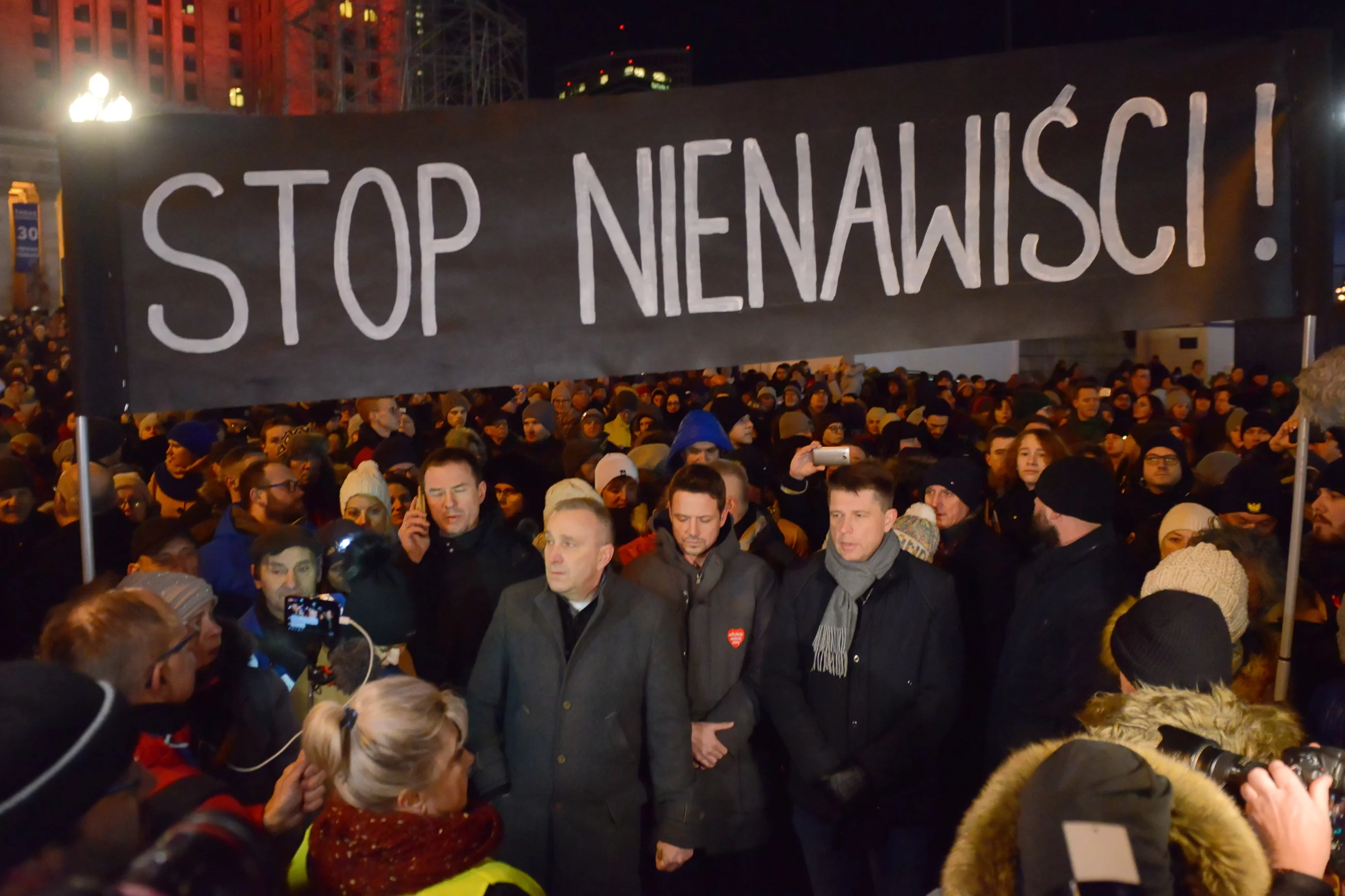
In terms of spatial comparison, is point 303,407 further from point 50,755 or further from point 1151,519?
point 50,755

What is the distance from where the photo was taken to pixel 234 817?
4.43ft

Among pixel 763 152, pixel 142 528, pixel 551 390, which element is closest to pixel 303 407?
pixel 551 390

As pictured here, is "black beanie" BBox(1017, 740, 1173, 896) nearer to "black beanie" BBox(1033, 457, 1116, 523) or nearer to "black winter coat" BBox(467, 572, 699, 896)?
"black winter coat" BBox(467, 572, 699, 896)

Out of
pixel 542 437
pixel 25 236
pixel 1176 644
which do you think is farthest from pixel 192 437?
pixel 25 236

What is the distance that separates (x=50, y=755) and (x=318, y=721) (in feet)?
3.11

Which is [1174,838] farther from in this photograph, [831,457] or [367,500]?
[367,500]

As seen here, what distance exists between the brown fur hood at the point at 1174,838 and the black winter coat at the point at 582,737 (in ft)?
5.10

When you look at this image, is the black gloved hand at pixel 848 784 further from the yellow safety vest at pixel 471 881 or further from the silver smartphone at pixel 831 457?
the silver smartphone at pixel 831 457

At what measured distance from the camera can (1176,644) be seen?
2.29 metres

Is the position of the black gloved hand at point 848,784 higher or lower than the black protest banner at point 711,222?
lower

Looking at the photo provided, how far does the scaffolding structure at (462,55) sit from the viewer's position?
32.9 meters

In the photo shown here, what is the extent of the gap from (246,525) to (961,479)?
10.2 feet

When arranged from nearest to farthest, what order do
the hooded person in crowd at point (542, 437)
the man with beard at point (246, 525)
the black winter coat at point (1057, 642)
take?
the black winter coat at point (1057, 642)
the man with beard at point (246, 525)
the hooded person in crowd at point (542, 437)

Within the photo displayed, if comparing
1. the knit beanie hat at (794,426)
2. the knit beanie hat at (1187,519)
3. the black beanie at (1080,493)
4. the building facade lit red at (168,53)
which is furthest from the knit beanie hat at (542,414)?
the building facade lit red at (168,53)
